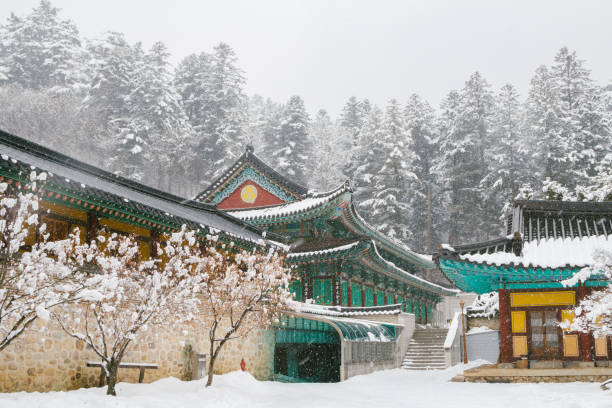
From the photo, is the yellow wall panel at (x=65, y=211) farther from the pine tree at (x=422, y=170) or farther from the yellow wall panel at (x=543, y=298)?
the pine tree at (x=422, y=170)

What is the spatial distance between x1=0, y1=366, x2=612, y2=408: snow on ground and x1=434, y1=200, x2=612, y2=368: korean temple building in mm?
2596

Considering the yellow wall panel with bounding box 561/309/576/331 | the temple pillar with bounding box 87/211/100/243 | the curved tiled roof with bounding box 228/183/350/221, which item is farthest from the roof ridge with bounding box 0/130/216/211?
the yellow wall panel with bounding box 561/309/576/331

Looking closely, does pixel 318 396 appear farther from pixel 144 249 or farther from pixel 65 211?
pixel 65 211

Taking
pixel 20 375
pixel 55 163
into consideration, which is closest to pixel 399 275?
pixel 55 163

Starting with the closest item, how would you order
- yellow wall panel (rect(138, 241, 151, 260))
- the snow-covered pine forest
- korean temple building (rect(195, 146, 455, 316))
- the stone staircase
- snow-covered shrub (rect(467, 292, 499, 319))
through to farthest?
yellow wall panel (rect(138, 241, 151, 260))
snow-covered shrub (rect(467, 292, 499, 319))
the stone staircase
korean temple building (rect(195, 146, 455, 316))
the snow-covered pine forest

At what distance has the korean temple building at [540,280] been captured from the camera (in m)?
17.8

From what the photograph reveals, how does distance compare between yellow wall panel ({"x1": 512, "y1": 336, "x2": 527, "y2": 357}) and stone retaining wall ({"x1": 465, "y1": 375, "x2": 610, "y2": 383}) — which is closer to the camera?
stone retaining wall ({"x1": 465, "y1": 375, "x2": 610, "y2": 383})

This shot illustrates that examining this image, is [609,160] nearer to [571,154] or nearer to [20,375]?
[571,154]

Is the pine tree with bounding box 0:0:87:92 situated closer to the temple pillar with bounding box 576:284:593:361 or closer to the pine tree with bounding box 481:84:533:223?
the pine tree with bounding box 481:84:533:223

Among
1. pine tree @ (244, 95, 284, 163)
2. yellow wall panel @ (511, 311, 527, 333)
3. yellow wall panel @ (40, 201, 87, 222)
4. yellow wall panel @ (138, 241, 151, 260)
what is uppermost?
pine tree @ (244, 95, 284, 163)

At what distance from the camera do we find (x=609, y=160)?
3844 centimetres

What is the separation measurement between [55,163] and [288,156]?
143 ft

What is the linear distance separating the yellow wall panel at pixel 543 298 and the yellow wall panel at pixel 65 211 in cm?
1456

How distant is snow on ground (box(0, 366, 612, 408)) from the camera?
12672mm
